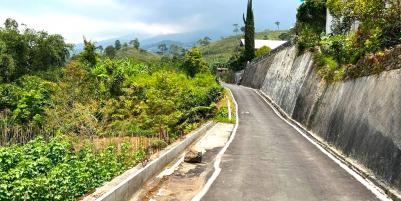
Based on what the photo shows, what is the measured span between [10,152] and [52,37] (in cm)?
5252

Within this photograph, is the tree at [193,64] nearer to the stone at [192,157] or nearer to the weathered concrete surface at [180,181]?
the weathered concrete surface at [180,181]

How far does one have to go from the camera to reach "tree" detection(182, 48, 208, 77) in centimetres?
6838

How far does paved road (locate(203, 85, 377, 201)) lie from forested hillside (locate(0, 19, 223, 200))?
3255 millimetres

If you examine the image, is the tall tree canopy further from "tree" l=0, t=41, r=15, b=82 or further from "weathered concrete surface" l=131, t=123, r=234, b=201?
"weathered concrete surface" l=131, t=123, r=234, b=201

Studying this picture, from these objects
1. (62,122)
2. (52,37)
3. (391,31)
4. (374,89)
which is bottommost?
(62,122)

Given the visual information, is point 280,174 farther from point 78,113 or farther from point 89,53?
point 89,53

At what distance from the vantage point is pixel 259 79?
225 ft

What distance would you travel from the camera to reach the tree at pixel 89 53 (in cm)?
5900

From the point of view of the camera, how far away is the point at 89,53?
2336 inches

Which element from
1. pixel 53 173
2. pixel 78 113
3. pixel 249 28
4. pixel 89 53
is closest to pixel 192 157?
pixel 53 173

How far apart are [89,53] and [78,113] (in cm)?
2314

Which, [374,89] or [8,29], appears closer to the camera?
[374,89]

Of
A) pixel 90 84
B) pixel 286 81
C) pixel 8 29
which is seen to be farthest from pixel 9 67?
pixel 286 81

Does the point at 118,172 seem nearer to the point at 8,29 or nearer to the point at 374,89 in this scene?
the point at 374,89
